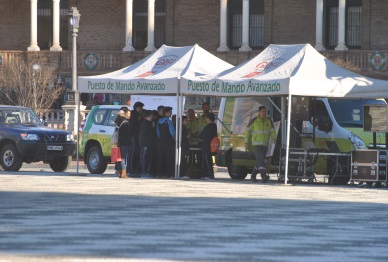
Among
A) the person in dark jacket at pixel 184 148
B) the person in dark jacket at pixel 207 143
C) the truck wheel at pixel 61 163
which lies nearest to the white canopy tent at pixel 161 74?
the person in dark jacket at pixel 184 148

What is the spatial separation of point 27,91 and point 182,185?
28.2 m

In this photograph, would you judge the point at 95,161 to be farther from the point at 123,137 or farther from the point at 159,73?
the point at 159,73

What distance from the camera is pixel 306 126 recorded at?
30344mm

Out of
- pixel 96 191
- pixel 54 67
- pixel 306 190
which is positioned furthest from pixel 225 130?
pixel 54 67

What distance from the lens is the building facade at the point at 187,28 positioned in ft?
198

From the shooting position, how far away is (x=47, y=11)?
66.6 m

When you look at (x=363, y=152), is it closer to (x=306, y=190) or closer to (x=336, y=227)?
(x=306, y=190)

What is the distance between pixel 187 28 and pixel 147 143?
109 feet

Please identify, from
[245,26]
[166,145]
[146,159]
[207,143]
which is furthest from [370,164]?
[245,26]

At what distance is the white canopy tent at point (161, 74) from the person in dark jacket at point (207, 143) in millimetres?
605

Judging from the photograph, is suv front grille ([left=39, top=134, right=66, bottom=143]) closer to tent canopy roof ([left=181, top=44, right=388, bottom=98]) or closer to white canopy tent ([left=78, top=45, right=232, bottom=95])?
white canopy tent ([left=78, top=45, right=232, bottom=95])

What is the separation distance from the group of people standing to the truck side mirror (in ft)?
7.99

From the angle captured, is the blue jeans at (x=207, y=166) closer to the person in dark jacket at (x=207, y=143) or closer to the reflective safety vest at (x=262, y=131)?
the person in dark jacket at (x=207, y=143)

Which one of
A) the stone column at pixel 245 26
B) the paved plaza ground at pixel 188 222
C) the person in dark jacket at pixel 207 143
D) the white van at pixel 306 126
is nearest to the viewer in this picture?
the paved plaza ground at pixel 188 222
